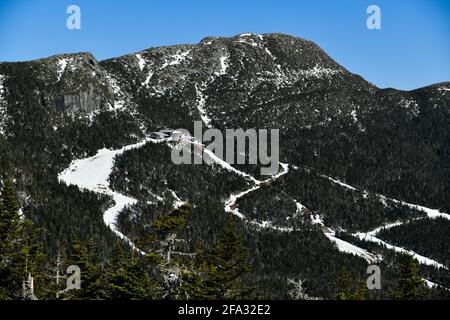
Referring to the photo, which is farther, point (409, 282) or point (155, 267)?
point (409, 282)

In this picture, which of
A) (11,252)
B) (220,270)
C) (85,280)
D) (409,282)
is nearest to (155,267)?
(220,270)

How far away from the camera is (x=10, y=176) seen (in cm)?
18088

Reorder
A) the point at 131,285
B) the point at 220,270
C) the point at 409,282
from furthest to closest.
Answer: the point at 409,282 < the point at 220,270 < the point at 131,285

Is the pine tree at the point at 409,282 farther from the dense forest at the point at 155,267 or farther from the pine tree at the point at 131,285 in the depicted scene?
the pine tree at the point at 131,285

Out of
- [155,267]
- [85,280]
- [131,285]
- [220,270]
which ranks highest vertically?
[155,267]

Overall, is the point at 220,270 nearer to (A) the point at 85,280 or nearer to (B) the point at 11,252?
(A) the point at 85,280

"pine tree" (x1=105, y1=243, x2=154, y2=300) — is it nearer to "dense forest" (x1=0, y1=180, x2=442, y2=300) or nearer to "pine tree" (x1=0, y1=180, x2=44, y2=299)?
"dense forest" (x1=0, y1=180, x2=442, y2=300)

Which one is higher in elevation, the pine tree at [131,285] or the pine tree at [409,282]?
the pine tree at [131,285]

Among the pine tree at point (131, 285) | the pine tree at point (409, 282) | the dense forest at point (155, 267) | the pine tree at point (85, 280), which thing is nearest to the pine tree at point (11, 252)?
the dense forest at point (155, 267)

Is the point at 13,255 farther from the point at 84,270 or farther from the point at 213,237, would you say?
the point at 213,237

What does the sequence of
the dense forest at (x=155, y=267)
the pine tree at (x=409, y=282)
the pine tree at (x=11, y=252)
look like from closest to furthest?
1. the dense forest at (x=155, y=267)
2. the pine tree at (x=11, y=252)
3. the pine tree at (x=409, y=282)

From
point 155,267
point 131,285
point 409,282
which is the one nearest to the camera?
point 155,267

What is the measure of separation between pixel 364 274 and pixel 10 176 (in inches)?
4552
